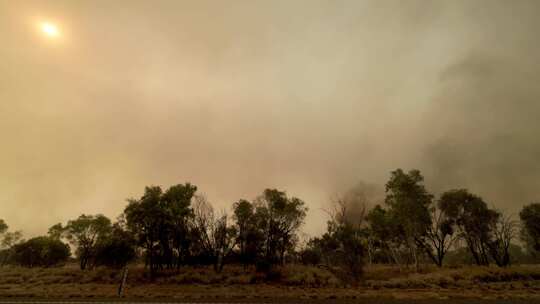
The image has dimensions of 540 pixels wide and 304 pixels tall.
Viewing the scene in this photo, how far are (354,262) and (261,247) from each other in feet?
81.9

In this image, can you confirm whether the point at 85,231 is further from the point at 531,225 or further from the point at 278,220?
the point at 531,225

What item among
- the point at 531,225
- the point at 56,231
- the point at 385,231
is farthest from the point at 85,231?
the point at 531,225

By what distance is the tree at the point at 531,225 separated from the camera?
47.2m

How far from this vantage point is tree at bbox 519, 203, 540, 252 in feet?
155

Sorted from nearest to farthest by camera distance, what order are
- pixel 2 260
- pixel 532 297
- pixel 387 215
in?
1. pixel 532 297
2. pixel 387 215
3. pixel 2 260

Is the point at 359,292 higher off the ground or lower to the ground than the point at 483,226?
lower

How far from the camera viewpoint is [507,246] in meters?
45.9

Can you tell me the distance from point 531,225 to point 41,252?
111 meters

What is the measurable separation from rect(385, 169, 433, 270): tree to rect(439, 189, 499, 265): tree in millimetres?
5733

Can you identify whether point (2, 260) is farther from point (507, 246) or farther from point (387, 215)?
point (507, 246)

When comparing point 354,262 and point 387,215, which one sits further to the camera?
point 387,215

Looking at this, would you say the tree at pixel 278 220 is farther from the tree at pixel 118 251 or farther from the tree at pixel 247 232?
the tree at pixel 118 251

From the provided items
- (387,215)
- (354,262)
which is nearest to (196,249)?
(354,262)

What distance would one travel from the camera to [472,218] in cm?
4781
